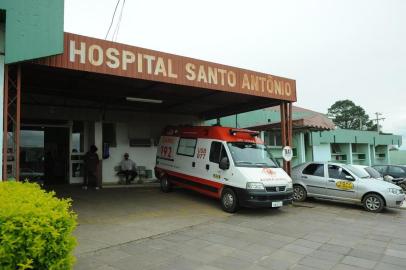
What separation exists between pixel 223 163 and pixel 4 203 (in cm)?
639

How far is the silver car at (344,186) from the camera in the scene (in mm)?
10273

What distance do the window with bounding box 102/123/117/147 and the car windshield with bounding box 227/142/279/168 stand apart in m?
6.84

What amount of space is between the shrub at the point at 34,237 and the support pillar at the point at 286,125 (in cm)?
962

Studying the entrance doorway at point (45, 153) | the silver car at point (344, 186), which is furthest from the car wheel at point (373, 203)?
the entrance doorway at point (45, 153)

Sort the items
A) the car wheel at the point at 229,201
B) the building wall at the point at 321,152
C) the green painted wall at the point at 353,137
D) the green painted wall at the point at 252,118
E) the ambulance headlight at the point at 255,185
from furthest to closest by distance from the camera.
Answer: the green painted wall at the point at 353,137 < the building wall at the point at 321,152 < the green painted wall at the point at 252,118 < the car wheel at the point at 229,201 < the ambulance headlight at the point at 255,185

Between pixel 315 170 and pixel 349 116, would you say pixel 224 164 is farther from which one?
pixel 349 116

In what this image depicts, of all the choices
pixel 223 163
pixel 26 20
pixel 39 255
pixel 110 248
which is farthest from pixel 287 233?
pixel 26 20

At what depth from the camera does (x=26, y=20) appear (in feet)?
20.4

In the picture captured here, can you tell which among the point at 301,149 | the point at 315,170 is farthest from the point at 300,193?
the point at 301,149

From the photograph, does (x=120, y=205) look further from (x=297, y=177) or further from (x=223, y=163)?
(x=297, y=177)

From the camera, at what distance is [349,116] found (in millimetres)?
81000

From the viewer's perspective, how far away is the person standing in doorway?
1310cm

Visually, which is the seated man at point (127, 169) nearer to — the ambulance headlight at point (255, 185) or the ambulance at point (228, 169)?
the ambulance at point (228, 169)

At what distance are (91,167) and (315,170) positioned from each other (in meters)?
8.53
